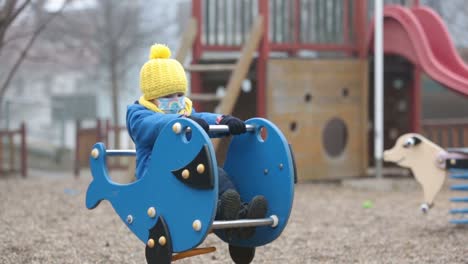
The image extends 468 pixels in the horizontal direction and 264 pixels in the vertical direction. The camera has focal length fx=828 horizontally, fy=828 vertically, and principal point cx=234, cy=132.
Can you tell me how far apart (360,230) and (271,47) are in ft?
14.7

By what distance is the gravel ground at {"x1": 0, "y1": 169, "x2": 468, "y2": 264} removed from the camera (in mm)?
5500

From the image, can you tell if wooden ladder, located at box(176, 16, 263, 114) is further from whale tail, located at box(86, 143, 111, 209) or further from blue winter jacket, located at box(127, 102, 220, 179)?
blue winter jacket, located at box(127, 102, 220, 179)

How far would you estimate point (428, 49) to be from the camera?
32.3 feet

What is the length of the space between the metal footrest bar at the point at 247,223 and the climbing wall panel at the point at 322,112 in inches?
248

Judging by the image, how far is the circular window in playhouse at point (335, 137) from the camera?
36.9 feet

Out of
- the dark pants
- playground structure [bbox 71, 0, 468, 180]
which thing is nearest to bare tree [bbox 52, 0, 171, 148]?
playground structure [bbox 71, 0, 468, 180]

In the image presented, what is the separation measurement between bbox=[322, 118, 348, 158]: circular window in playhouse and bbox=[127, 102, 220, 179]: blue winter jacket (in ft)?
23.0

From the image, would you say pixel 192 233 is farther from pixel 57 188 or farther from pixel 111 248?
pixel 57 188

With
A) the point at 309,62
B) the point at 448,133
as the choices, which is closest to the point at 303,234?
the point at 309,62

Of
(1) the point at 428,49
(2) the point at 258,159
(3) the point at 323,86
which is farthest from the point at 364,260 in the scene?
(3) the point at 323,86

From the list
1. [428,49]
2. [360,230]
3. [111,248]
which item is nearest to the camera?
[111,248]

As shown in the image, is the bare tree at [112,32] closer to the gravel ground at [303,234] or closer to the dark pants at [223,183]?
the gravel ground at [303,234]

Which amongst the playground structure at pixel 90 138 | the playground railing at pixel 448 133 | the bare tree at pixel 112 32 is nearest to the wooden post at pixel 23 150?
the playground structure at pixel 90 138

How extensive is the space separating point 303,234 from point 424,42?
4.19 meters
